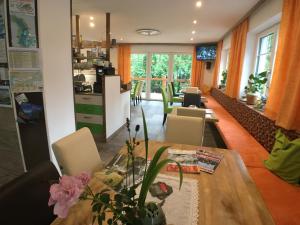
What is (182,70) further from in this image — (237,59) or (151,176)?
(151,176)

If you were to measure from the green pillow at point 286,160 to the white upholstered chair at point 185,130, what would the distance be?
0.69m

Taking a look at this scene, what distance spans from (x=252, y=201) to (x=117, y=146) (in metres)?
2.65

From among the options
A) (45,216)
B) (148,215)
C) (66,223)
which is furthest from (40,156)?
(148,215)

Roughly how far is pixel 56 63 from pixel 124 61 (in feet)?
20.6

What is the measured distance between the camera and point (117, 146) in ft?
11.2

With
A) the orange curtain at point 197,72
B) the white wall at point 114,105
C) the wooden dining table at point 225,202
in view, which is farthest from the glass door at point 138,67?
the wooden dining table at point 225,202

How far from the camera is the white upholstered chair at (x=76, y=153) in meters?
1.23

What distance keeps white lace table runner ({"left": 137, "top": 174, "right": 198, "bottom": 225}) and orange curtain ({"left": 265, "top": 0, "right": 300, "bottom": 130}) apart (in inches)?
55.4

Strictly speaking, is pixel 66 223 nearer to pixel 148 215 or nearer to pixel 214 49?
pixel 148 215

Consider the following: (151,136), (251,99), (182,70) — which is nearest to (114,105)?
(151,136)

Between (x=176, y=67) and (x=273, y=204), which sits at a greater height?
(x=176, y=67)

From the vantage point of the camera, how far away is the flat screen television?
23.7 ft

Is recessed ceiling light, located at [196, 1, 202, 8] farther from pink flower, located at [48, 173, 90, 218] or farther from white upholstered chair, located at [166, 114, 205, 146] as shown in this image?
pink flower, located at [48, 173, 90, 218]

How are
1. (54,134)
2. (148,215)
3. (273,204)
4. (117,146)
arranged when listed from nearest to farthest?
(148,215), (273,204), (54,134), (117,146)
